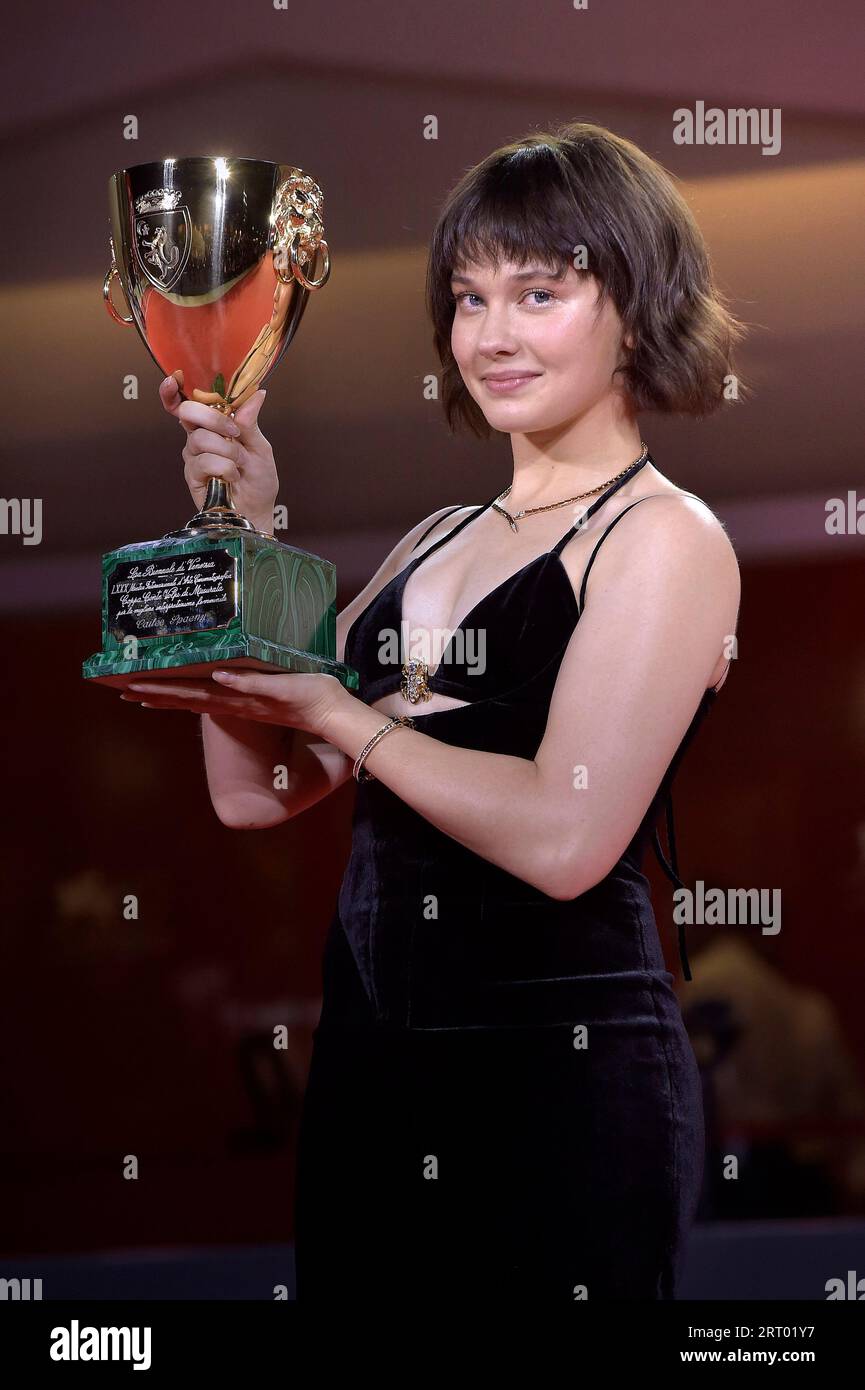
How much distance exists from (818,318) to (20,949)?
1.84 m

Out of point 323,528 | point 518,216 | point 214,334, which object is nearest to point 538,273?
point 518,216

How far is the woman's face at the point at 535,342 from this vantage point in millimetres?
1595

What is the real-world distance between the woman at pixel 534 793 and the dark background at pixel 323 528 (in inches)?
51.4

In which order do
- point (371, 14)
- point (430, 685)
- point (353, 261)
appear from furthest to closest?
1. point (353, 261)
2. point (371, 14)
3. point (430, 685)

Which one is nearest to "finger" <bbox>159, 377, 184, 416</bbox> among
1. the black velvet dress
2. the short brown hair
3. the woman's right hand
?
the woman's right hand

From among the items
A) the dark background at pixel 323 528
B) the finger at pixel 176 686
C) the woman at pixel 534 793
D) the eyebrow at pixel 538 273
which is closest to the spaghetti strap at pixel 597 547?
the woman at pixel 534 793

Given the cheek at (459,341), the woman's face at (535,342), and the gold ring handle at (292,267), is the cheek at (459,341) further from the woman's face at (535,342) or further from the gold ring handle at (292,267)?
the gold ring handle at (292,267)

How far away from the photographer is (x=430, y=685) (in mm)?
1602

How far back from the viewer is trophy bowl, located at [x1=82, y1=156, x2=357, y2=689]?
5.06 ft

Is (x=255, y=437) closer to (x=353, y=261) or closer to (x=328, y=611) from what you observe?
(x=328, y=611)

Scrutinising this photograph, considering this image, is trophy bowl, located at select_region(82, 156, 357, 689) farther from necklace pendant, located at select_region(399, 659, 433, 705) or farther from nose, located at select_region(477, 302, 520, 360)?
nose, located at select_region(477, 302, 520, 360)
